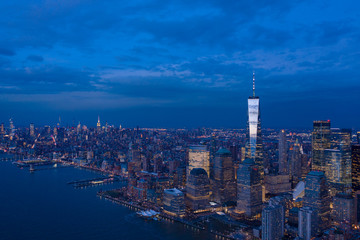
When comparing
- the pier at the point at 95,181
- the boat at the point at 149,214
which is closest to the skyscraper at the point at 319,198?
the boat at the point at 149,214

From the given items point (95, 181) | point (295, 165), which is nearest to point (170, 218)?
point (95, 181)

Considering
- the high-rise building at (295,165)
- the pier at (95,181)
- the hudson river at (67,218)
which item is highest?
the high-rise building at (295,165)

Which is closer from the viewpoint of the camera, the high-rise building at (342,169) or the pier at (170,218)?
the pier at (170,218)

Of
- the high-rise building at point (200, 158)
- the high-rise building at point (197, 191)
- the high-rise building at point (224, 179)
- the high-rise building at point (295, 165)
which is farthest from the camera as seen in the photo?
the high-rise building at point (295, 165)

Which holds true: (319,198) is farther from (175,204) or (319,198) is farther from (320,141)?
(320,141)

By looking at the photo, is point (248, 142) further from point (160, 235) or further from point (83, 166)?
point (83, 166)

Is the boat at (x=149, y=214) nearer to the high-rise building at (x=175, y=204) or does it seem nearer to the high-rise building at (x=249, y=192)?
the high-rise building at (x=175, y=204)

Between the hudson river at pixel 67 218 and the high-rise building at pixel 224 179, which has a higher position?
the high-rise building at pixel 224 179
